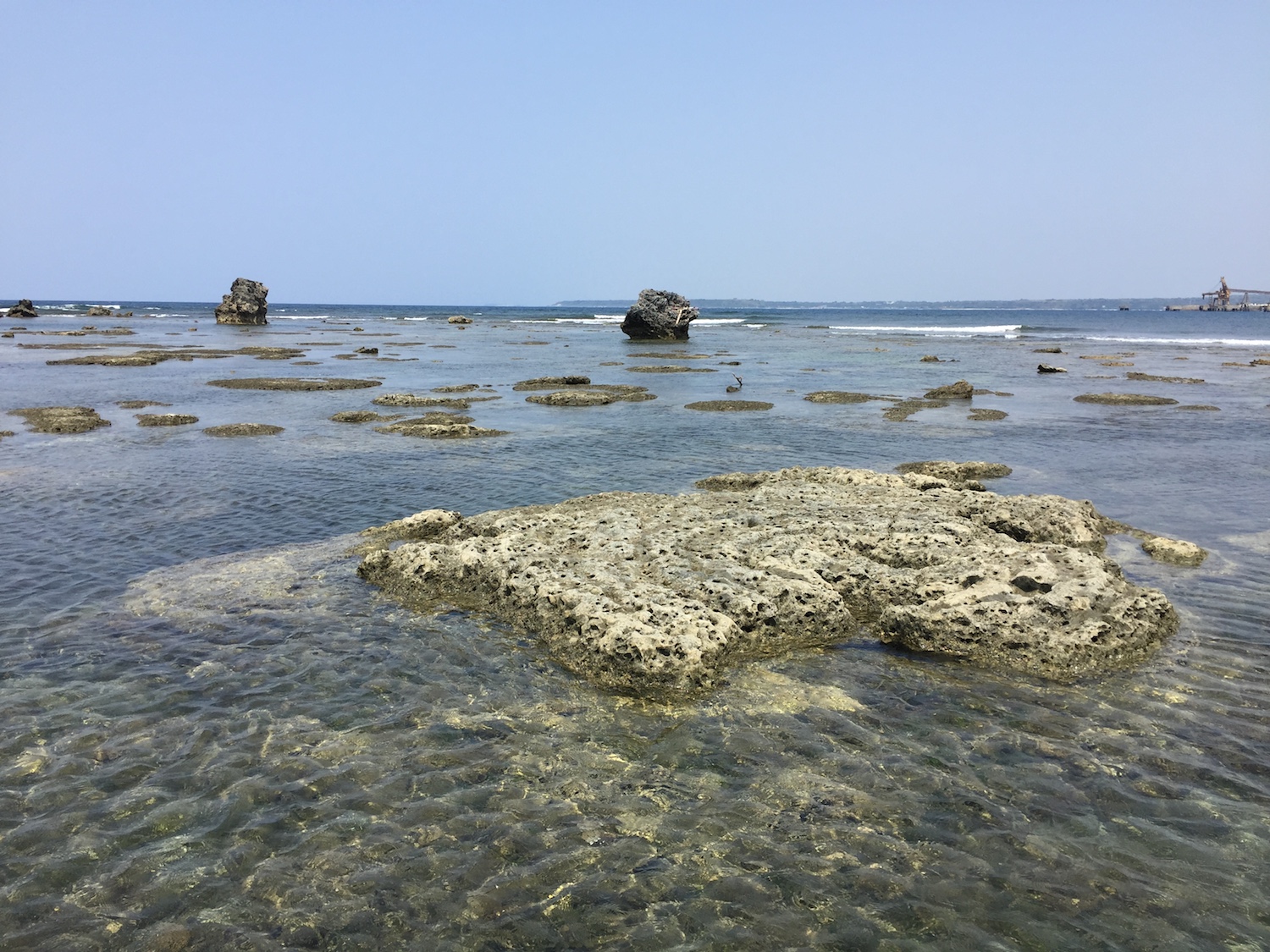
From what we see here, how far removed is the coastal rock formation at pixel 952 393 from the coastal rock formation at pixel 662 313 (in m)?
43.1

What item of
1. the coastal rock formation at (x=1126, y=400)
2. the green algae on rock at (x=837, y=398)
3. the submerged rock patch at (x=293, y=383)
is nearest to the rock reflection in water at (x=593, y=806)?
the green algae on rock at (x=837, y=398)

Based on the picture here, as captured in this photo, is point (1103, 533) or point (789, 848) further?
point (1103, 533)

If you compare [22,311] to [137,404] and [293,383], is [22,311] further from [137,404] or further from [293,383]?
[137,404]

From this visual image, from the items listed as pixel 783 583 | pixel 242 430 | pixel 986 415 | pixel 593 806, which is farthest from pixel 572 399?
pixel 593 806

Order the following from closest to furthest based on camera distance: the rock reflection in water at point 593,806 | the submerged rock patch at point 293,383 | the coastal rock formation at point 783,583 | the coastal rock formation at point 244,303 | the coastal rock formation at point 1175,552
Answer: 1. the rock reflection in water at point 593,806
2. the coastal rock formation at point 783,583
3. the coastal rock formation at point 1175,552
4. the submerged rock patch at point 293,383
5. the coastal rock formation at point 244,303

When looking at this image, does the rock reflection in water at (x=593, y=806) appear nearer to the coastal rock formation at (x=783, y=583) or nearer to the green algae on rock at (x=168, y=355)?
Result: the coastal rock formation at (x=783, y=583)

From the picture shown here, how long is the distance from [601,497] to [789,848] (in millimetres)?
10368

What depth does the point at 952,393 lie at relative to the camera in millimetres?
36531

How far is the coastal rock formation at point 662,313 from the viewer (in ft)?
252

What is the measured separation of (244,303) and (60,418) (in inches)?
3471

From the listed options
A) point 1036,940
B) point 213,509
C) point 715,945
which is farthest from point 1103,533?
point 213,509

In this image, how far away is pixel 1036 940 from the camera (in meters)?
5.21

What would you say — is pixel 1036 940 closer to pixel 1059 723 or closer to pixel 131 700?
pixel 1059 723

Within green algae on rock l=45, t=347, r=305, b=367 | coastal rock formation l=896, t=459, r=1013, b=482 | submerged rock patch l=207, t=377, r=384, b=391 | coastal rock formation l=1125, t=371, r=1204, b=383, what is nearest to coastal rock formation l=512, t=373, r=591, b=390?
submerged rock patch l=207, t=377, r=384, b=391
